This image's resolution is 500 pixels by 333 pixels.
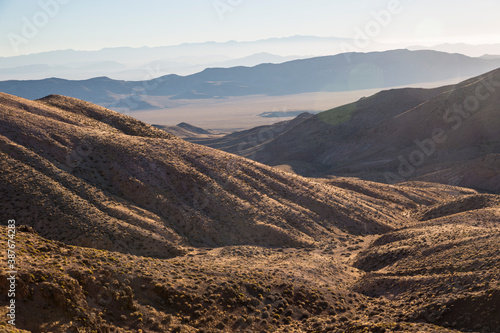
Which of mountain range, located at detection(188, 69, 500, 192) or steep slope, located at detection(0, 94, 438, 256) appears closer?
steep slope, located at detection(0, 94, 438, 256)

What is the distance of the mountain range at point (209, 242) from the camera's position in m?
17.5

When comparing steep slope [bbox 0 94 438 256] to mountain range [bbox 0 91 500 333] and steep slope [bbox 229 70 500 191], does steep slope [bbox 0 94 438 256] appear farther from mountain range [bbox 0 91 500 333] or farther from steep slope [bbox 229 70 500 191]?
steep slope [bbox 229 70 500 191]

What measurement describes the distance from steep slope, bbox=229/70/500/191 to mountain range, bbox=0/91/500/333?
16868mm

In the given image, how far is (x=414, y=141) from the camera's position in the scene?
266ft

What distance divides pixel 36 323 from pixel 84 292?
8.20 feet

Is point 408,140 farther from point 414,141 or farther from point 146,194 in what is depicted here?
point 146,194

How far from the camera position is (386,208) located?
149 feet

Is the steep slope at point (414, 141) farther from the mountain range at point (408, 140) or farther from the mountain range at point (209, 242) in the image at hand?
the mountain range at point (209, 242)

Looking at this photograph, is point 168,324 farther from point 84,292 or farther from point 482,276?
point 482,276

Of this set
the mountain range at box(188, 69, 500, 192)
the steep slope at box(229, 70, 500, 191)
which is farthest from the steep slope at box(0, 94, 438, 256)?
the steep slope at box(229, 70, 500, 191)

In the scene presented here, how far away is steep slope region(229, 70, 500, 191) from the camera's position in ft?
221

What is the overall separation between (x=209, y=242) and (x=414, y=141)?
6088 centimetres

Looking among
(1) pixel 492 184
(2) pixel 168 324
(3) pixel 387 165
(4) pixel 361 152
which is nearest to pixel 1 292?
(2) pixel 168 324

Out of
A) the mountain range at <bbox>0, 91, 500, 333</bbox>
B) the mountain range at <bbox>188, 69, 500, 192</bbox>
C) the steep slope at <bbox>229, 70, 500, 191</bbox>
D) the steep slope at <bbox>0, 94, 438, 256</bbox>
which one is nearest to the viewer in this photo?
the mountain range at <bbox>0, 91, 500, 333</bbox>
